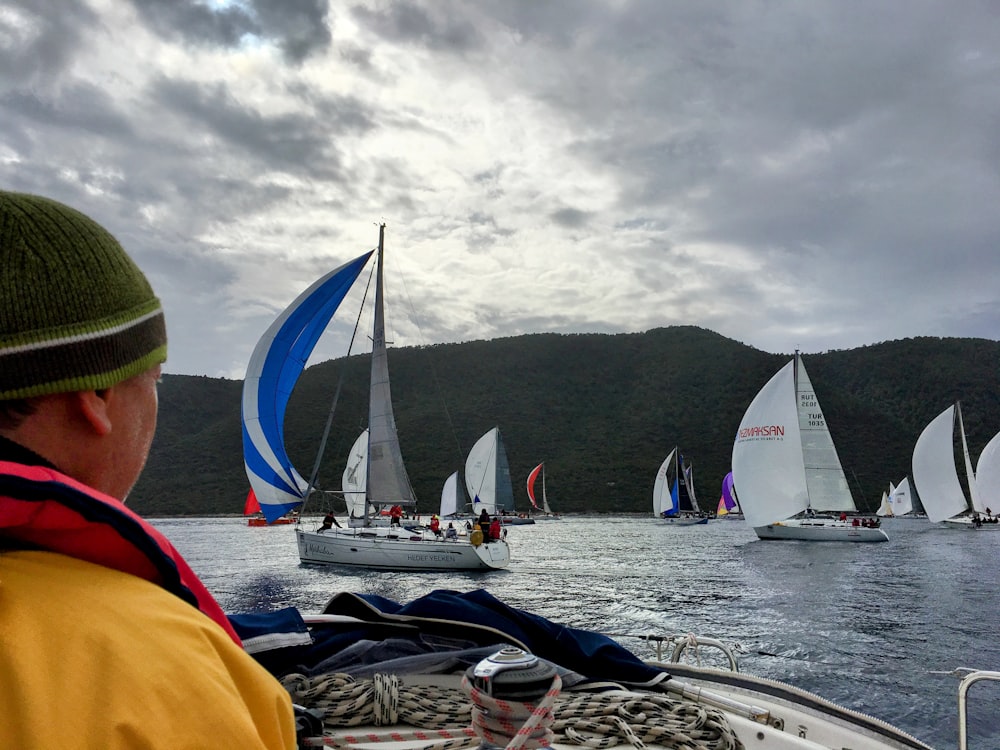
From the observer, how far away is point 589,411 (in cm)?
9219

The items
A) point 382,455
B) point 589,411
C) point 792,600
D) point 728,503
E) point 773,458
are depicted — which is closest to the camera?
point 792,600

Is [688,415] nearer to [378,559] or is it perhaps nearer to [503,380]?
[503,380]

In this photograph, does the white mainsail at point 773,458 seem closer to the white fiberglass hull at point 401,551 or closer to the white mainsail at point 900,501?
the white fiberglass hull at point 401,551

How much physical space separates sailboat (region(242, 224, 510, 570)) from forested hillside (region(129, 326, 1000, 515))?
52315 millimetres

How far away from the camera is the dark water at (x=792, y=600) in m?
8.30

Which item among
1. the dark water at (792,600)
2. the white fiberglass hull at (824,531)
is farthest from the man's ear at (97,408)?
the white fiberglass hull at (824,531)

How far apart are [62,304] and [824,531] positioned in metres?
32.4

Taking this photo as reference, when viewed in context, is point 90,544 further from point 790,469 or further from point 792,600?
point 790,469

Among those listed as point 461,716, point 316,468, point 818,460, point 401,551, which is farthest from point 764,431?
point 461,716

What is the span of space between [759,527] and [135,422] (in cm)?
3347

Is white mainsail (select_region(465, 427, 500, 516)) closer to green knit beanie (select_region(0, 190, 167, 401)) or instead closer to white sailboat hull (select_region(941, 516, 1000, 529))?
white sailboat hull (select_region(941, 516, 1000, 529))

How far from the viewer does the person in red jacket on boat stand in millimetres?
651

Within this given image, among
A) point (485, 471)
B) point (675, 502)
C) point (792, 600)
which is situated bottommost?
point (675, 502)

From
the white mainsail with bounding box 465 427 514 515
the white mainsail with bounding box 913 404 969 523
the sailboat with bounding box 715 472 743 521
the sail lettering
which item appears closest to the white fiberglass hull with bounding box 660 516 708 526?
the sailboat with bounding box 715 472 743 521
